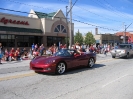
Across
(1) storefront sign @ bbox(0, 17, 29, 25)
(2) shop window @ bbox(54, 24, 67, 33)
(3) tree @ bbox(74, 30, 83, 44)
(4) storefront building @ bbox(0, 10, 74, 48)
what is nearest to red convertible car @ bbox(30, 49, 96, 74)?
(4) storefront building @ bbox(0, 10, 74, 48)

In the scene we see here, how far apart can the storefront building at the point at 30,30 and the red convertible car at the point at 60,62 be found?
1834cm

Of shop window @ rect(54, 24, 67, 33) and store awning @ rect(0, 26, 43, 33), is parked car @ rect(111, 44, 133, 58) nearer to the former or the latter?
store awning @ rect(0, 26, 43, 33)

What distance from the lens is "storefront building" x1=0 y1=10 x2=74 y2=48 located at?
28.0m

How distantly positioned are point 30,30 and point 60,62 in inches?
923

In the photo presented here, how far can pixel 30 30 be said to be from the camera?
103 feet

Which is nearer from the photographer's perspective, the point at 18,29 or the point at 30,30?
the point at 18,29

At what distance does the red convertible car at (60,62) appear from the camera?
8.52 meters

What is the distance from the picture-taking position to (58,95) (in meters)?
5.65

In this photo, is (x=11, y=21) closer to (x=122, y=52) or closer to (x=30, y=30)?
(x=30, y=30)

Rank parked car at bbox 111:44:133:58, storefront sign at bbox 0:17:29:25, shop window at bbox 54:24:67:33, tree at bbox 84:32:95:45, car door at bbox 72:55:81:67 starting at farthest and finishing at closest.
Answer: tree at bbox 84:32:95:45 → shop window at bbox 54:24:67:33 → storefront sign at bbox 0:17:29:25 → parked car at bbox 111:44:133:58 → car door at bbox 72:55:81:67

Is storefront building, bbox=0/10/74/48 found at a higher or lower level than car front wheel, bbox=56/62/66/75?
higher

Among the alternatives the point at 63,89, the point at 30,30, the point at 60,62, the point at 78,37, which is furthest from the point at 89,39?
the point at 63,89

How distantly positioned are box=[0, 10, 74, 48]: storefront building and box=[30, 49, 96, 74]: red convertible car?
60.2ft

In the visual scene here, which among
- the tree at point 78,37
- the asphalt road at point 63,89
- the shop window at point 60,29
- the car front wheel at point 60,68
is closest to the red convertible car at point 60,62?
the car front wheel at point 60,68
